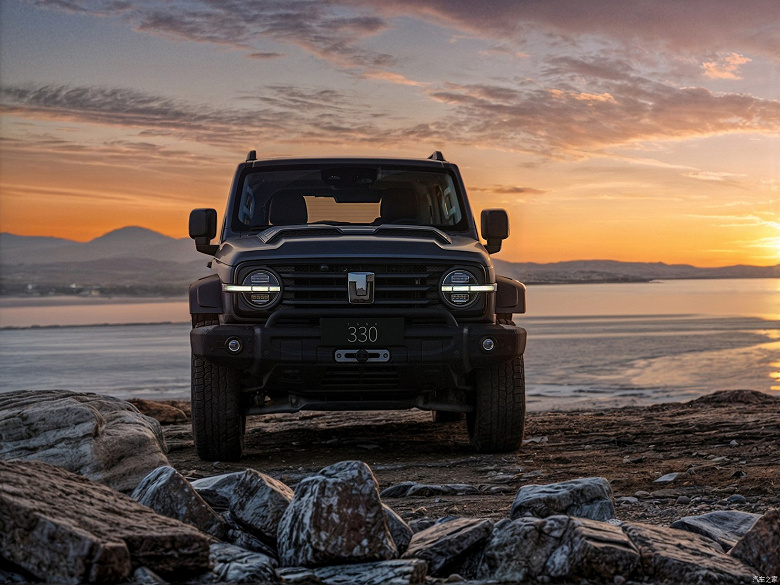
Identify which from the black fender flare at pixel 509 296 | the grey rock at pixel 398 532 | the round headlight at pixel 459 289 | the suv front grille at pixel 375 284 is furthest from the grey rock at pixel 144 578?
the black fender flare at pixel 509 296

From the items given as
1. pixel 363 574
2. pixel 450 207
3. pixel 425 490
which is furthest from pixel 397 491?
pixel 450 207

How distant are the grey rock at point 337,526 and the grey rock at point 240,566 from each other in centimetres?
14

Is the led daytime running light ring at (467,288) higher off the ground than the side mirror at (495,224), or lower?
lower

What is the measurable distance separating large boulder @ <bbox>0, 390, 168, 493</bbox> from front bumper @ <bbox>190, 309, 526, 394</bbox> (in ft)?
2.67

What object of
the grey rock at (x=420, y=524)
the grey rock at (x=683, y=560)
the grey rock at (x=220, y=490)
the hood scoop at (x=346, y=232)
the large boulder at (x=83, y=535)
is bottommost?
the grey rock at (x=420, y=524)

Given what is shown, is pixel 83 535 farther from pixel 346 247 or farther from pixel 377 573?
pixel 346 247

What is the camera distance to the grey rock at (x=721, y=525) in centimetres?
404

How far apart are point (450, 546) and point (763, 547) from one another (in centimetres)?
127

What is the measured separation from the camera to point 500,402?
22.4 feet

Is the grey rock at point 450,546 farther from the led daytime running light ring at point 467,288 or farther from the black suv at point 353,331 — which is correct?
the led daytime running light ring at point 467,288

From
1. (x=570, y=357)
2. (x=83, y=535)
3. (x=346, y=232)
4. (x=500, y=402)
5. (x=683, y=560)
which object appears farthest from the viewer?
(x=570, y=357)

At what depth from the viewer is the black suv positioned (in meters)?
6.40

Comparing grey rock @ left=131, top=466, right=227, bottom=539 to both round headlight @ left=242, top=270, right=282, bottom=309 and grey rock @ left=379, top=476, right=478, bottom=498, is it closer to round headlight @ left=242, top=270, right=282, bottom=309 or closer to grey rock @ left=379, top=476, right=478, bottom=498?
grey rock @ left=379, top=476, right=478, bottom=498

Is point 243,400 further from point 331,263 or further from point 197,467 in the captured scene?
point 331,263
